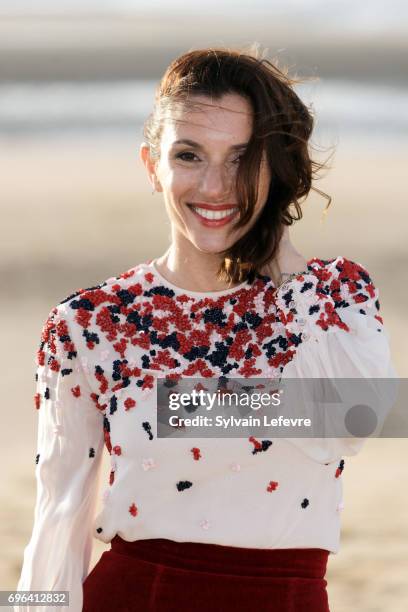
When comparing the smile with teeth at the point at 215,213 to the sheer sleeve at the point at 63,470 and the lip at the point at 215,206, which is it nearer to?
the lip at the point at 215,206

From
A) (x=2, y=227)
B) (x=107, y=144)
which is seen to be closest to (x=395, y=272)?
(x=2, y=227)

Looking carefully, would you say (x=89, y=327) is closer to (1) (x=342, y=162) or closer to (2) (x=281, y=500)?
(2) (x=281, y=500)

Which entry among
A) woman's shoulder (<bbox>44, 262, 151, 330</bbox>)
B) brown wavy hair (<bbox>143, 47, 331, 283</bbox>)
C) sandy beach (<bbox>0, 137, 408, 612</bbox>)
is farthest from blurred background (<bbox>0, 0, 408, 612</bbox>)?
woman's shoulder (<bbox>44, 262, 151, 330</bbox>)

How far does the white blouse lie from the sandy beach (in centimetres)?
241

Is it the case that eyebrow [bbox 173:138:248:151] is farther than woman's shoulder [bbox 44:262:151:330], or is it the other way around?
woman's shoulder [bbox 44:262:151:330]

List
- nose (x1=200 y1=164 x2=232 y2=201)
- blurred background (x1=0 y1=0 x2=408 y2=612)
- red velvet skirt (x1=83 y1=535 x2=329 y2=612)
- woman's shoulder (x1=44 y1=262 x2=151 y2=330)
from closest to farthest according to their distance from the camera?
red velvet skirt (x1=83 y1=535 x2=329 y2=612), nose (x1=200 y1=164 x2=232 y2=201), woman's shoulder (x1=44 y1=262 x2=151 y2=330), blurred background (x1=0 y1=0 x2=408 y2=612)

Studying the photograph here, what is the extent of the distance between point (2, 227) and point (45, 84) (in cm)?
525

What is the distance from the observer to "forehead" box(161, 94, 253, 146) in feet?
10.5

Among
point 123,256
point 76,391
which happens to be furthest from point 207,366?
point 123,256

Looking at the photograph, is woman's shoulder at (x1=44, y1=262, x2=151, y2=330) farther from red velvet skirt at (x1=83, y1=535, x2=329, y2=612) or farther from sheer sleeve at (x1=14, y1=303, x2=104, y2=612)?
red velvet skirt at (x1=83, y1=535, x2=329, y2=612)

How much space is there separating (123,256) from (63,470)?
644 centimetres

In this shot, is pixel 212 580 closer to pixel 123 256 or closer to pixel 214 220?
pixel 214 220

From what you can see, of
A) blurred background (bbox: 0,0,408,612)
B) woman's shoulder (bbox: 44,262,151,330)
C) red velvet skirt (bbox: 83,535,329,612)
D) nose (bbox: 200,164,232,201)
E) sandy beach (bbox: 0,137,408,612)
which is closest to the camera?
red velvet skirt (bbox: 83,535,329,612)

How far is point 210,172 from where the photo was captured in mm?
3207
